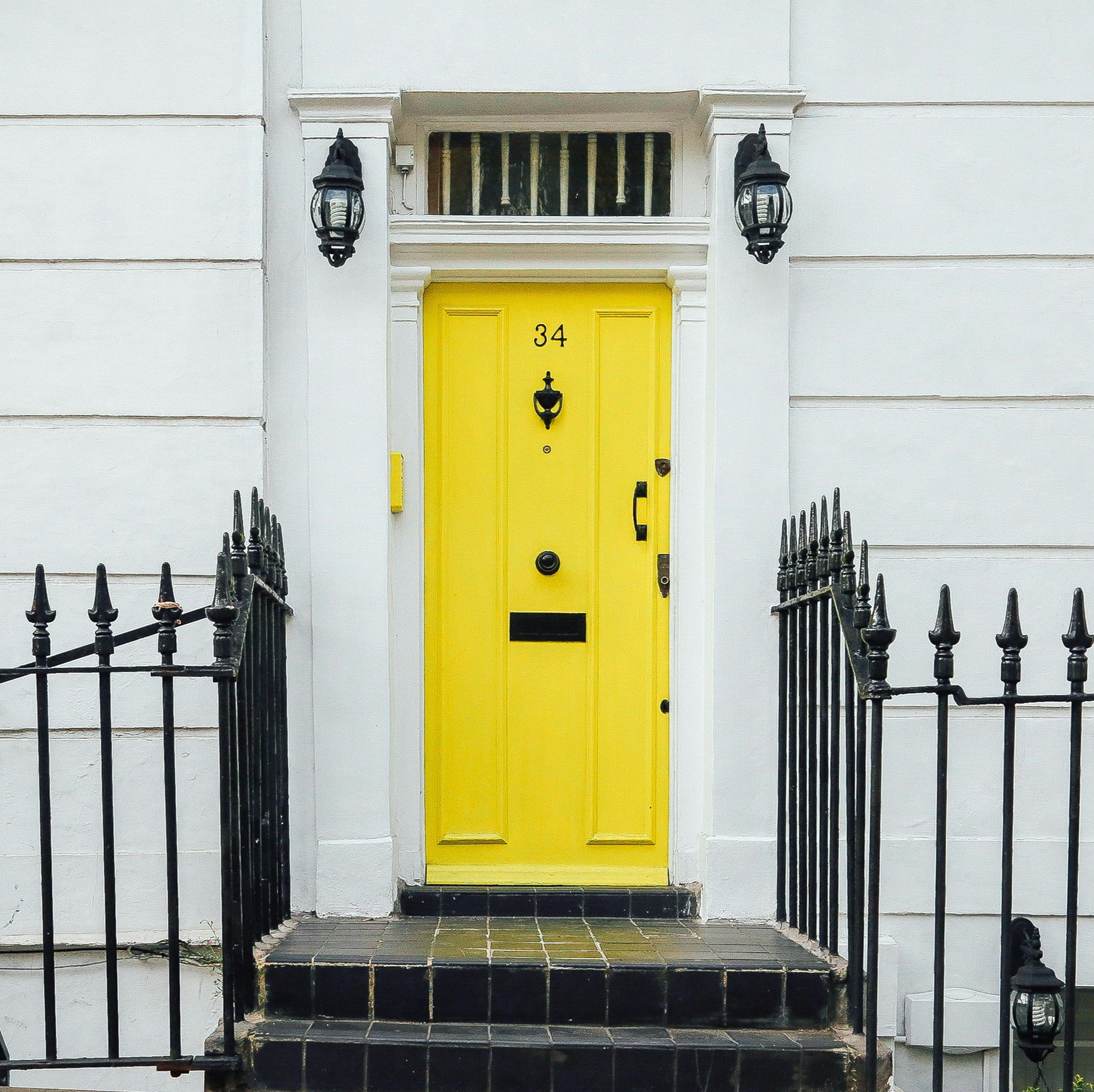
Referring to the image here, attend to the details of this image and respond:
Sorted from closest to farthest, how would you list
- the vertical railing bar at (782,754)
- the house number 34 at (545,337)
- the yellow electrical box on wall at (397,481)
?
the vertical railing bar at (782,754)
the yellow electrical box on wall at (397,481)
the house number 34 at (545,337)

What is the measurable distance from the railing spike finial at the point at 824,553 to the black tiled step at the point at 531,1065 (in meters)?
1.32

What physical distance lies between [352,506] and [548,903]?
62.6 inches

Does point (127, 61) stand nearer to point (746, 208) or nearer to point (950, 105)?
point (746, 208)

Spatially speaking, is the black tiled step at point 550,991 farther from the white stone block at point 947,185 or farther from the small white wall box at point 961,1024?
the white stone block at point 947,185

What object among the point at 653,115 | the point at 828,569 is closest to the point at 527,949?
the point at 828,569

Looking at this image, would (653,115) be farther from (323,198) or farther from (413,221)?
(323,198)

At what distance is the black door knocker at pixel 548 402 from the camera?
451 centimetres

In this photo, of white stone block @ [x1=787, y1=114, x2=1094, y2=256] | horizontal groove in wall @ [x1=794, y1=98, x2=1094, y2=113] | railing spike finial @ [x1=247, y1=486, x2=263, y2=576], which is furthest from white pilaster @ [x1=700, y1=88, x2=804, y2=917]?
railing spike finial @ [x1=247, y1=486, x2=263, y2=576]

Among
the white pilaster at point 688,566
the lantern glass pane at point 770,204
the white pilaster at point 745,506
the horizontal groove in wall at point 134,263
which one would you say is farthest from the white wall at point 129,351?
the lantern glass pane at point 770,204

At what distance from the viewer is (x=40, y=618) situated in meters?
3.13

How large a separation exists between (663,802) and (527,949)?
0.98m

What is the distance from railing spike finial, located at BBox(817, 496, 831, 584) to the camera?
141 inches

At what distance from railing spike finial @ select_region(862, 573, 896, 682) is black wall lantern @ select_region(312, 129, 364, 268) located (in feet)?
7.24

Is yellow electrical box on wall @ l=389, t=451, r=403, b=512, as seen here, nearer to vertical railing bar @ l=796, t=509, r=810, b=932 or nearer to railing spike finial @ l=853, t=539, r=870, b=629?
vertical railing bar @ l=796, t=509, r=810, b=932
